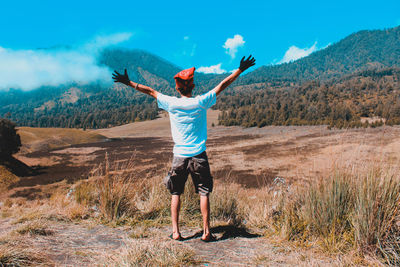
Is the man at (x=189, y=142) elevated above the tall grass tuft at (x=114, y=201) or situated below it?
above

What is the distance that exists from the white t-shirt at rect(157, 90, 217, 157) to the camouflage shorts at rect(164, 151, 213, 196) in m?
0.08

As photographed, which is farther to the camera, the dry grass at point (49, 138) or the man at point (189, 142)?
the dry grass at point (49, 138)

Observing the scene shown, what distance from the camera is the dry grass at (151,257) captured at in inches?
84.1

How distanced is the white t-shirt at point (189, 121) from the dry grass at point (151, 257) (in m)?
1.07

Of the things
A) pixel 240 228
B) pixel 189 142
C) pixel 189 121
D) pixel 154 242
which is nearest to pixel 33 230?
pixel 154 242

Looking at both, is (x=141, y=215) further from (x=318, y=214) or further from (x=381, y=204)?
(x=381, y=204)

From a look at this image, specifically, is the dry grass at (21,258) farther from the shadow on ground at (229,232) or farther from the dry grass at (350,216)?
the dry grass at (350,216)

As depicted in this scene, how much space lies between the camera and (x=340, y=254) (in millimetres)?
2400

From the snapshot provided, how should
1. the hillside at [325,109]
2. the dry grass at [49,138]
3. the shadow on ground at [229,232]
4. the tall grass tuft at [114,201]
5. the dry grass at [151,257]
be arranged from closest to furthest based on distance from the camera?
the dry grass at [151,257] < the shadow on ground at [229,232] < the tall grass tuft at [114,201] < the dry grass at [49,138] < the hillside at [325,109]

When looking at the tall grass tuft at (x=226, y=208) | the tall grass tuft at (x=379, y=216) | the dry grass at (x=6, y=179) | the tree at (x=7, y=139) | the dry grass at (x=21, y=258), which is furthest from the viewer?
the tree at (x=7, y=139)

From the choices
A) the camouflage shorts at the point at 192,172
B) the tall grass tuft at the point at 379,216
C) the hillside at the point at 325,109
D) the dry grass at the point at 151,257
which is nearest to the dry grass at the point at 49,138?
the hillside at the point at 325,109

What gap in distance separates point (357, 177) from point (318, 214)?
65 cm

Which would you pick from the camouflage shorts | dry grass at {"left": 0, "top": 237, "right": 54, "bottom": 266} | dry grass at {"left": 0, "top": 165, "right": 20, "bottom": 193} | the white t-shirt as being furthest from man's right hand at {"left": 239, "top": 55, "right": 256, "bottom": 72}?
dry grass at {"left": 0, "top": 165, "right": 20, "bottom": 193}

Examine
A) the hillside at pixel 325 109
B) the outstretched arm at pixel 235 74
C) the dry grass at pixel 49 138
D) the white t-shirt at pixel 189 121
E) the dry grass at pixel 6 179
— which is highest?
the hillside at pixel 325 109
